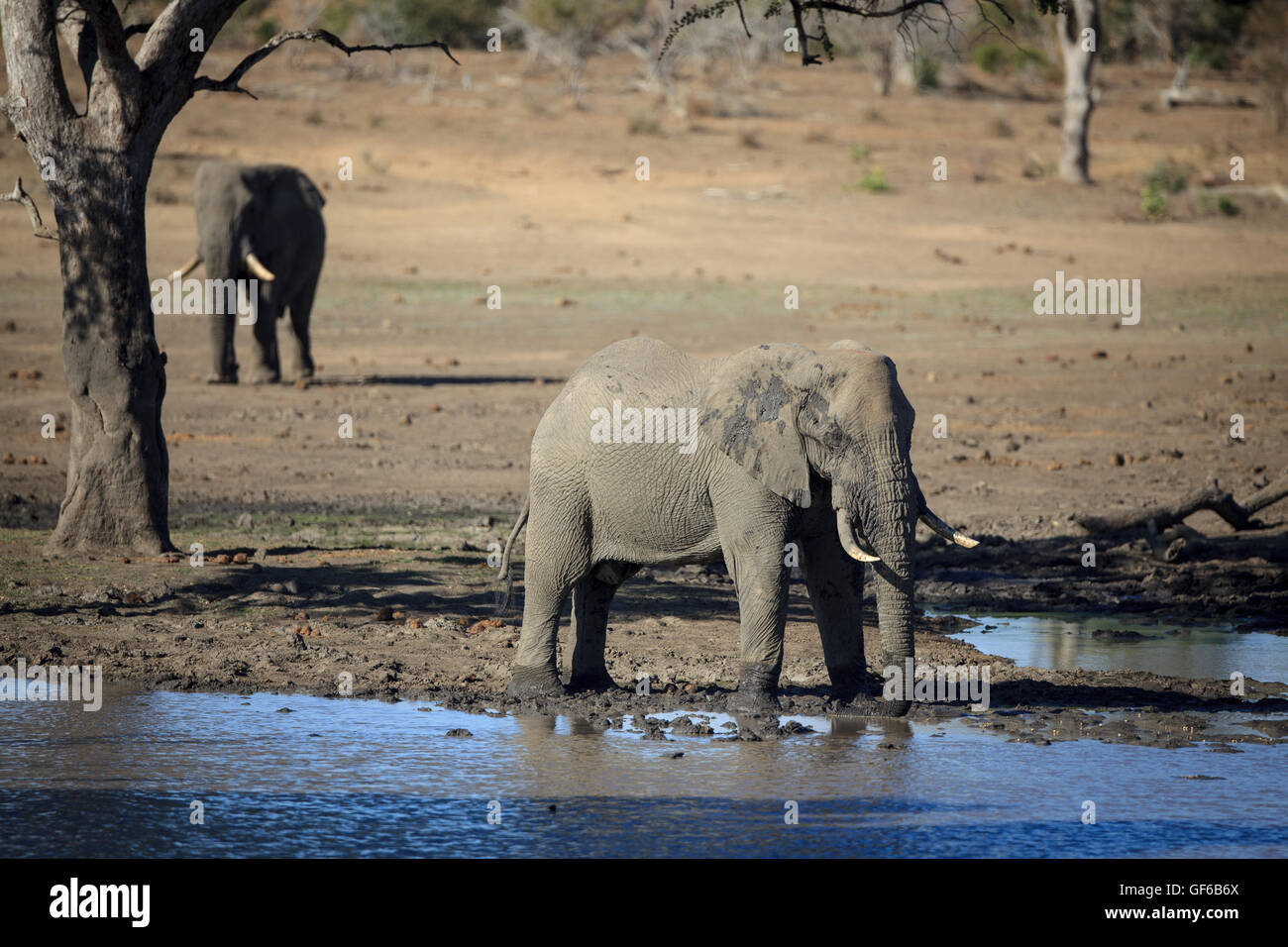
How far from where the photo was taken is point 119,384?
420 inches

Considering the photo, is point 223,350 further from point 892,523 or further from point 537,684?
point 892,523

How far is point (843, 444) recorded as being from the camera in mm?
7559

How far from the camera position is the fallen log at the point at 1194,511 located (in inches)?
478

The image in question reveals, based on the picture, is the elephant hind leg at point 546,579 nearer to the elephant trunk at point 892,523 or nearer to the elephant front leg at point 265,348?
the elephant trunk at point 892,523

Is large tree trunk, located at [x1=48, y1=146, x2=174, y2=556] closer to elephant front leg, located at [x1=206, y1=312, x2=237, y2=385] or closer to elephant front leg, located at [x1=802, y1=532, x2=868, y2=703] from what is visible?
elephant front leg, located at [x1=802, y1=532, x2=868, y2=703]

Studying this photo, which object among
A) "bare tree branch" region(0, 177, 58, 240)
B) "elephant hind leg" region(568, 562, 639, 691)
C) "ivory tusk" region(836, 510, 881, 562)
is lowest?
"elephant hind leg" region(568, 562, 639, 691)

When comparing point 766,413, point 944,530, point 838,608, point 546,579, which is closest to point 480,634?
point 546,579

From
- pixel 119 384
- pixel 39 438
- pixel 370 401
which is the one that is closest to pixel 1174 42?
pixel 370 401

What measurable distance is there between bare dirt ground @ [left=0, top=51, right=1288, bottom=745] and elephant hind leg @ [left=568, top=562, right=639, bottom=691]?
372mm

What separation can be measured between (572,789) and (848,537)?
1619mm

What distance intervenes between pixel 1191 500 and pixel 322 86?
31.9 metres

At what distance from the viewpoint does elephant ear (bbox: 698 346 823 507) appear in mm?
7625

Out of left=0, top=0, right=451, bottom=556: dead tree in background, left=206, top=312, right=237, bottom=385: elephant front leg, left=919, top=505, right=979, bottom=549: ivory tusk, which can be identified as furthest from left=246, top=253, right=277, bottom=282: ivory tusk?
left=919, top=505, right=979, bottom=549: ivory tusk
